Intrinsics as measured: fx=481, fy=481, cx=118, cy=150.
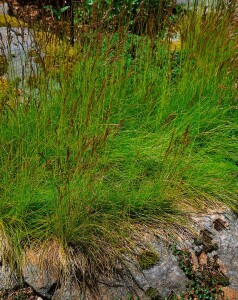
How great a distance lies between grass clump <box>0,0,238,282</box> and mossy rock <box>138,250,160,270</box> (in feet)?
0.54

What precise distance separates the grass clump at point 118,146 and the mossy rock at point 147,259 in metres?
0.16

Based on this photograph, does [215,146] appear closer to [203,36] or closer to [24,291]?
[203,36]

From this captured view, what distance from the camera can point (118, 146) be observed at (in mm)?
3623

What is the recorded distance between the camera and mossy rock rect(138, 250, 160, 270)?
3.14 meters

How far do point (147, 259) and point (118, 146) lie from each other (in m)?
0.90

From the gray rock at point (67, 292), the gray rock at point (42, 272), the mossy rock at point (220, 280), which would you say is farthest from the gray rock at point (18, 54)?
the mossy rock at point (220, 280)

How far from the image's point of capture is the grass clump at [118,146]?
310 centimetres

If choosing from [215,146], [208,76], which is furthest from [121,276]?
[208,76]

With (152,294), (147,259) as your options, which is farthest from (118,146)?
(152,294)

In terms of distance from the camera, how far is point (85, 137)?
3.13 metres

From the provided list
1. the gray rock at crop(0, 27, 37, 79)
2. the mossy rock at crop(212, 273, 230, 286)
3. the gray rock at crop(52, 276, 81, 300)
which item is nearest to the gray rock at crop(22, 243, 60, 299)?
the gray rock at crop(52, 276, 81, 300)

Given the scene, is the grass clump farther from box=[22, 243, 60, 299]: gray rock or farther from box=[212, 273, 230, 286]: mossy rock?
box=[212, 273, 230, 286]: mossy rock

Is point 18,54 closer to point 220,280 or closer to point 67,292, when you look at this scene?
point 67,292

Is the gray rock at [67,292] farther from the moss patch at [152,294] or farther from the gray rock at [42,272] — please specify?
the moss patch at [152,294]
